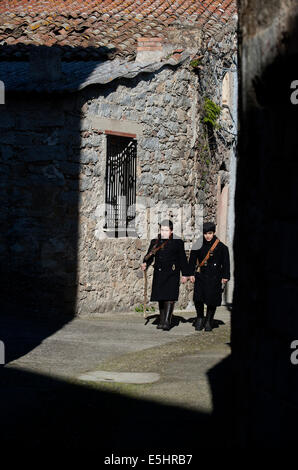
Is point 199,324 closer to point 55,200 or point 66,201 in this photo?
point 66,201

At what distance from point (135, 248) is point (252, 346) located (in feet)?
28.6

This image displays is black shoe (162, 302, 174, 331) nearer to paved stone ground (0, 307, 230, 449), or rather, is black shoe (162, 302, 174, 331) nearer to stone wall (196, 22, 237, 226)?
paved stone ground (0, 307, 230, 449)

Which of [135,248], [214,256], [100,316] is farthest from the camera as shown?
[135,248]

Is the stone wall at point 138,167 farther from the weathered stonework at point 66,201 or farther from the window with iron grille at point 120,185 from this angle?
the window with iron grille at point 120,185

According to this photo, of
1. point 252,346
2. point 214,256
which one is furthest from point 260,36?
point 214,256

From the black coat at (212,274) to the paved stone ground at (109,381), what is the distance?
1.44 feet

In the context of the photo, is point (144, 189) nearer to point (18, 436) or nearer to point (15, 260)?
point (15, 260)

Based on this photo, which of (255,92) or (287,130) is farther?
(255,92)

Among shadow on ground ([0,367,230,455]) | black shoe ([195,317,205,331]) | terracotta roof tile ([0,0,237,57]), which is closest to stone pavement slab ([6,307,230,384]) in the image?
black shoe ([195,317,205,331])

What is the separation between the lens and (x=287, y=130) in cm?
355

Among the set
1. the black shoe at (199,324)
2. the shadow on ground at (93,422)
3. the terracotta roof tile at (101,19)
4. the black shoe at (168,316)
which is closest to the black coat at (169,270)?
the black shoe at (168,316)

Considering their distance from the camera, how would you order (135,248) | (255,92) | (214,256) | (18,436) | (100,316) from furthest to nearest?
(135,248), (100,316), (214,256), (18,436), (255,92)

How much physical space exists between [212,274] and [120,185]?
2310 millimetres

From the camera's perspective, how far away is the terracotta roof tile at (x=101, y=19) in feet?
50.1
